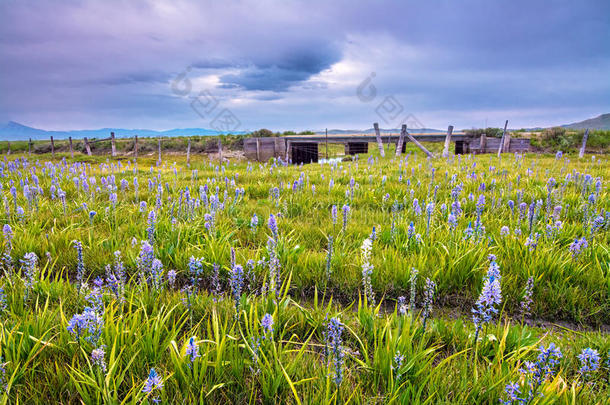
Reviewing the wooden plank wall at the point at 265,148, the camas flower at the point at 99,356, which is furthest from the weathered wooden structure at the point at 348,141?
the camas flower at the point at 99,356

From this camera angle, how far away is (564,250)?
3459 millimetres

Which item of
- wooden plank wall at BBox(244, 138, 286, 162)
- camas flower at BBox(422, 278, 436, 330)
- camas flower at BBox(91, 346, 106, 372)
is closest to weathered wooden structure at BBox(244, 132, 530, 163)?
wooden plank wall at BBox(244, 138, 286, 162)

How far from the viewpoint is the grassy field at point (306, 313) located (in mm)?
1714

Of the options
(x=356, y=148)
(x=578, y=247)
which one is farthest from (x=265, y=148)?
(x=578, y=247)

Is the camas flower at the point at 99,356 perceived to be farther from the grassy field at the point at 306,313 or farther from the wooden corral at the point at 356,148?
the wooden corral at the point at 356,148

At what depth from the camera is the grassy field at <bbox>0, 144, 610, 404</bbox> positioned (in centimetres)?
171

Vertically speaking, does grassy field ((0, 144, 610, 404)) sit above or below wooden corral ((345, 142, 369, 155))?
below

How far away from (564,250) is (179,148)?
133ft

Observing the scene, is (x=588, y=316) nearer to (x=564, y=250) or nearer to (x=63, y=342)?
(x=564, y=250)

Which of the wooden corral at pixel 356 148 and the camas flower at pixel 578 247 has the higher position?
the wooden corral at pixel 356 148

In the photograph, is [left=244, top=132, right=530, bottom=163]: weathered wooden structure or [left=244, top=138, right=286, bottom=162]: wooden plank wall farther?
[left=244, top=138, right=286, bottom=162]: wooden plank wall

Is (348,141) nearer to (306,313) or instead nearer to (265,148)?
(265,148)

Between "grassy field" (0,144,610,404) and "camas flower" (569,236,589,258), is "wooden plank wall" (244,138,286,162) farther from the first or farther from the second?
"camas flower" (569,236,589,258)

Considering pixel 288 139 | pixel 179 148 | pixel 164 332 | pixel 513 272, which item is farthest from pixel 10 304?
pixel 179 148
